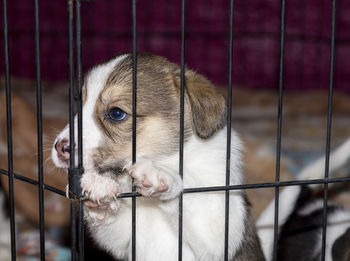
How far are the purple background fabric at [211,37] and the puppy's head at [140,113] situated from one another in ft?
14.5

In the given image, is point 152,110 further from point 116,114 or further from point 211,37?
point 211,37

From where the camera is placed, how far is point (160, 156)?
216 centimetres

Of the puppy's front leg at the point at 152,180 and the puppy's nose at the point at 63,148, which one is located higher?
the puppy's nose at the point at 63,148

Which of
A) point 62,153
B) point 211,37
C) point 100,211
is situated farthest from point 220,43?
point 62,153

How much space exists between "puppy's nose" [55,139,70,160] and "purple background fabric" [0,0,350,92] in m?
4.80

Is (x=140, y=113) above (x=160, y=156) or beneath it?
above

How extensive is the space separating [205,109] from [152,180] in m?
0.42

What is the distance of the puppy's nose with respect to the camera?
1.84 metres

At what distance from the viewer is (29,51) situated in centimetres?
685

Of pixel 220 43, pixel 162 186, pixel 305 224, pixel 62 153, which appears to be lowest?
pixel 305 224

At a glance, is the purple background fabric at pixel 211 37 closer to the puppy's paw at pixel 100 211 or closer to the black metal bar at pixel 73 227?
the puppy's paw at pixel 100 211

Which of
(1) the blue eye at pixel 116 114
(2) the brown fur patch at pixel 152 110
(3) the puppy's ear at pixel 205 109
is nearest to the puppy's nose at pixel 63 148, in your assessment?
(2) the brown fur patch at pixel 152 110

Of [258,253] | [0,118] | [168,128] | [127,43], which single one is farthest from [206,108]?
[127,43]

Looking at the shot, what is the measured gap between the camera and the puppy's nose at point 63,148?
1.84 meters
